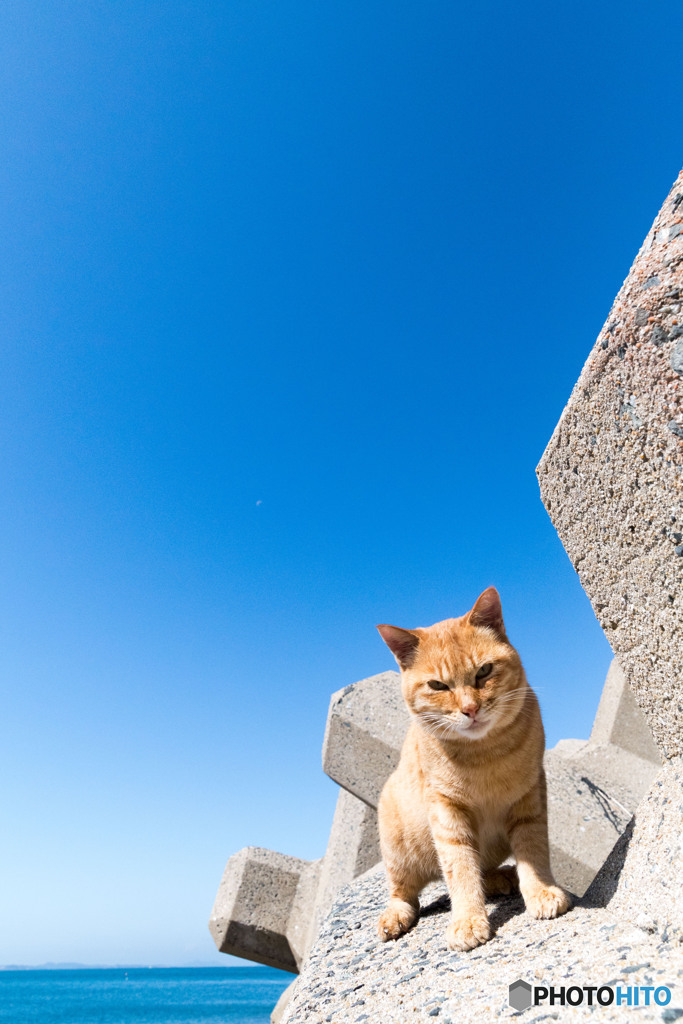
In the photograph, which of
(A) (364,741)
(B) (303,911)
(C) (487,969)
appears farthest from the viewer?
(B) (303,911)

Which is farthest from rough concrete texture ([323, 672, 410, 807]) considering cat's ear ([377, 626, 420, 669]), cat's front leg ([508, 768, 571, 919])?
cat's front leg ([508, 768, 571, 919])

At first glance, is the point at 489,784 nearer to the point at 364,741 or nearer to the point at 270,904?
the point at 364,741

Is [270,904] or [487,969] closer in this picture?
[487,969]

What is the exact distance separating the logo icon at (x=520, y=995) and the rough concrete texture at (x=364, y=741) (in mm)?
3481

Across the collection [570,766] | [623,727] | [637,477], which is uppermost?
[623,727]

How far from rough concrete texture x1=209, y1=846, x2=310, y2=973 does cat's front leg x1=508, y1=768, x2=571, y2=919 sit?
4.87 meters

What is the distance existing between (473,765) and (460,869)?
352 millimetres

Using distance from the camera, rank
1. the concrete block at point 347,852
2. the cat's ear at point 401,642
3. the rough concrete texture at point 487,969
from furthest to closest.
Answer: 1. the concrete block at point 347,852
2. the cat's ear at point 401,642
3. the rough concrete texture at point 487,969

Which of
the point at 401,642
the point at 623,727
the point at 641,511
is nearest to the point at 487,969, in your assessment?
the point at 401,642

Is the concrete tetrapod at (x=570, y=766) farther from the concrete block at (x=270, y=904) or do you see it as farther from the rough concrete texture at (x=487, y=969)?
the rough concrete texture at (x=487, y=969)

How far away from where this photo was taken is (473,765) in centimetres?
231

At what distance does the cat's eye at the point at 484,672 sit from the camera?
7.84 ft

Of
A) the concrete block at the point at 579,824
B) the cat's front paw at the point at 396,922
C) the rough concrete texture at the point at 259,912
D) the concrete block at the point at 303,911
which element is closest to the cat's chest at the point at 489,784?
the cat's front paw at the point at 396,922

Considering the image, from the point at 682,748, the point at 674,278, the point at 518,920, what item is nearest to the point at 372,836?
the point at 518,920
